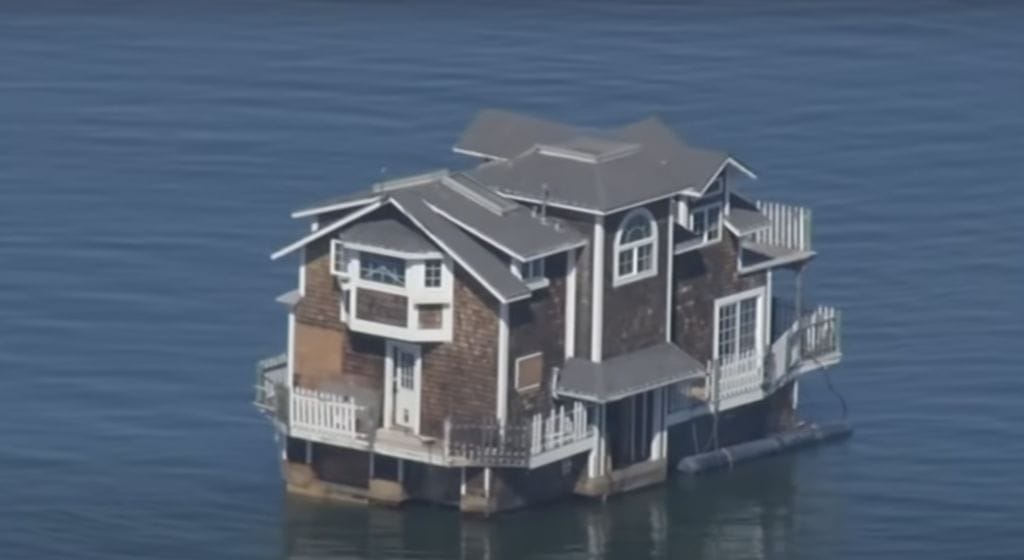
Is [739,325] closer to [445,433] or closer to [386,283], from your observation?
[445,433]

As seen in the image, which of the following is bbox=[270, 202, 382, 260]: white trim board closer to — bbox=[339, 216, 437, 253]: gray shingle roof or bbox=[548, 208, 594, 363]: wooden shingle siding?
bbox=[339, 216, 437, 253]: gray shingle roof

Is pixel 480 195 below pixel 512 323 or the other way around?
the other way around

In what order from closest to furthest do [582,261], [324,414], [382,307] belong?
1. [382,307]
2. [582,261]
3. [324,414]

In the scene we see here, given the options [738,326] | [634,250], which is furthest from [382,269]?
[738,326]

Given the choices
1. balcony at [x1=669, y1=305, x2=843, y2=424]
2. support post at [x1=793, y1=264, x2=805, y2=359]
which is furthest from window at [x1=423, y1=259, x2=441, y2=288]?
support post at [x1=793, y1=264, x2=805, y2=359]

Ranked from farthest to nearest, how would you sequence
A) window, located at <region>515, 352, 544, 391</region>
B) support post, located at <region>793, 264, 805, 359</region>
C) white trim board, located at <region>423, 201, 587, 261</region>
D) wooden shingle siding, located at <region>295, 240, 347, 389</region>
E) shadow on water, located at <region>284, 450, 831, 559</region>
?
1. support post, located at <region>793, 264, 805, 359</region>
2. wooden shingle siding, located at <region>295, 240, 347, 389</region>
3. shadow on water, located at <region>284, 450, 831, 559</region>
4. window, located at <region>515, 352, 544, 391</region>
5. white trim board, located at <region>423, 201, 587, 261</region>

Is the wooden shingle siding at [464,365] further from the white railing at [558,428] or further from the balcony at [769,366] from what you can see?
the balcony at [769,366]
